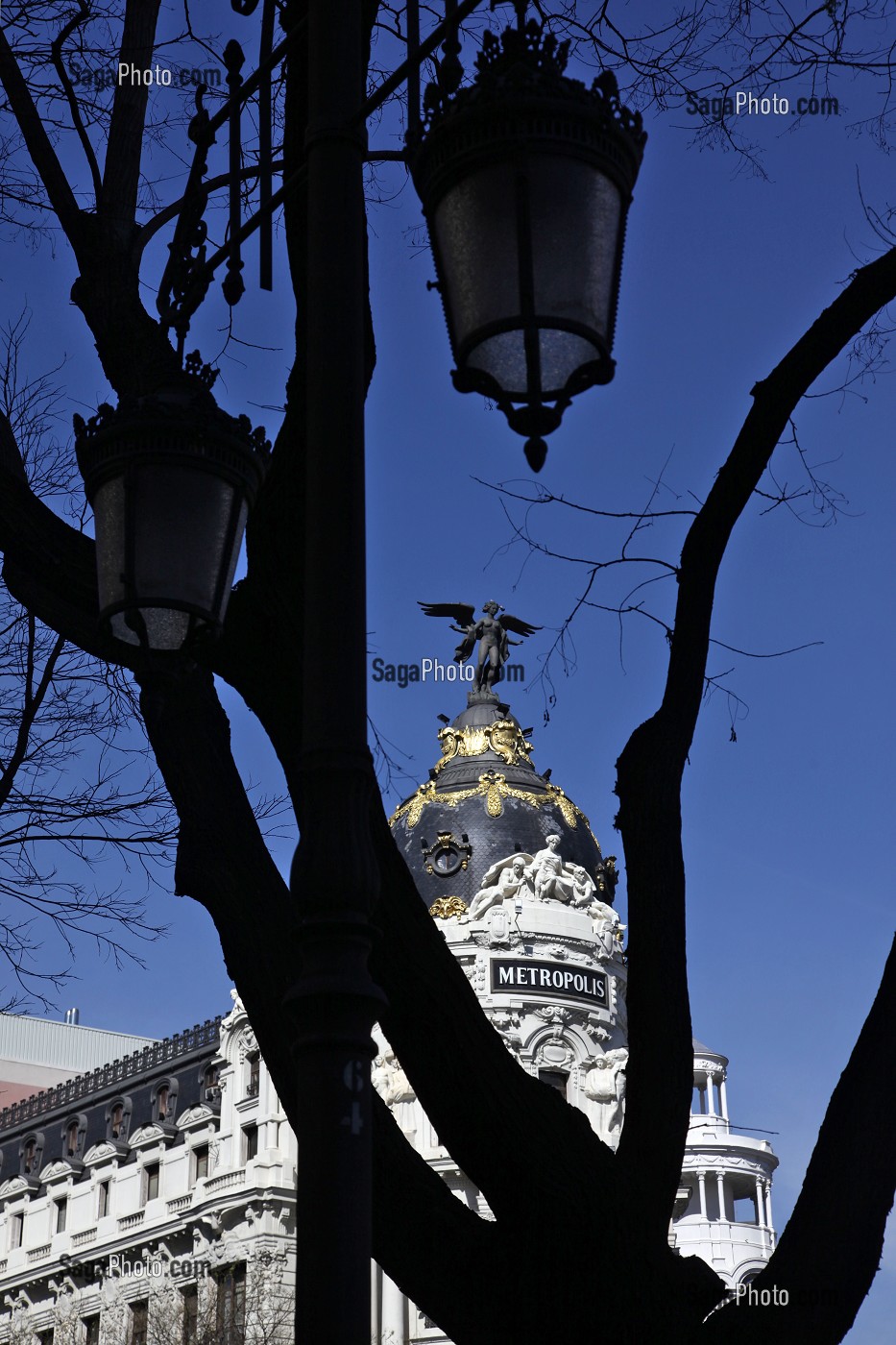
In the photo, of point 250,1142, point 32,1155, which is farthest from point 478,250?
point 32,1155

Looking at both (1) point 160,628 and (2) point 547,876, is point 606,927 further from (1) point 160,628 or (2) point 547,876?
(1) point 160,628

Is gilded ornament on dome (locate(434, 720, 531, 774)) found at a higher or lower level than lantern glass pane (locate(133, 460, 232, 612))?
higher

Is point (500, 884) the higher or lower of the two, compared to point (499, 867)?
lower

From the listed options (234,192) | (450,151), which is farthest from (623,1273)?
(234,192)

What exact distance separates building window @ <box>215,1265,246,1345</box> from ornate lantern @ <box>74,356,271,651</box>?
3441 centimetres

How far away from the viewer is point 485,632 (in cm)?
5134

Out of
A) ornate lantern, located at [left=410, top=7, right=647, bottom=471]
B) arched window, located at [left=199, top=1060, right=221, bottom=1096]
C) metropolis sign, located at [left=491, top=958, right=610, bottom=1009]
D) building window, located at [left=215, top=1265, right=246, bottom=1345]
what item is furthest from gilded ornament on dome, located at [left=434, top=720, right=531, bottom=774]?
ornate lantern, located at [left=410, top=7, right=647, bottom=471]

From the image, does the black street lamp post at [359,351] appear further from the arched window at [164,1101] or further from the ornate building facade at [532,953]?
the arched window at [164,1101]

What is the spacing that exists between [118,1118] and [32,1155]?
15.4 feet

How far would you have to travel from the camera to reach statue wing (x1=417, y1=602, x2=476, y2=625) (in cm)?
5144

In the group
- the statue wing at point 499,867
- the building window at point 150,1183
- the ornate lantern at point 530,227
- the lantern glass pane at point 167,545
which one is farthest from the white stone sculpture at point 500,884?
the ornate lantern at point 530,227

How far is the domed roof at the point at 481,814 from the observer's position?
47438 mm

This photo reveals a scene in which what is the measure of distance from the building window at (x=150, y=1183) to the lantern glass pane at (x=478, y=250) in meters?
45.0

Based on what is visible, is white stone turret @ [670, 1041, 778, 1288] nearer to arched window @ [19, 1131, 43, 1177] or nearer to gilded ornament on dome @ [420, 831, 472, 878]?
gilded ornament on dome @ [420, 831, 472, 878]
